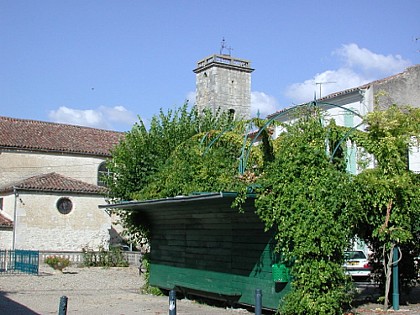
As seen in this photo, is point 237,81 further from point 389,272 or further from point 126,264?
point 389,272

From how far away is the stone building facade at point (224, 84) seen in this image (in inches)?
1740

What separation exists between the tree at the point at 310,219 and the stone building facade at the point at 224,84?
3203 cm

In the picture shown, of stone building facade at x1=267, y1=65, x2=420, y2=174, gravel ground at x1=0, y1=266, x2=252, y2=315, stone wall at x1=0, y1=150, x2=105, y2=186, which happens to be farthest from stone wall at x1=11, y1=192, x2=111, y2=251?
stone building facade at x1=267, y1=65, x2=420, y2=174

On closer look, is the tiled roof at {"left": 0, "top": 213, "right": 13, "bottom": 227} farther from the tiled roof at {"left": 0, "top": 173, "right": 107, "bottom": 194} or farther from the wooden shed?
the wooden shed

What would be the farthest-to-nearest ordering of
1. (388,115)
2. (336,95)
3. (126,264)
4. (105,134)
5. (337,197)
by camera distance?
(105,134) → (126,264) → (336,95) → (388,115) → (337,197)

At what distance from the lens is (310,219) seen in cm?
1126

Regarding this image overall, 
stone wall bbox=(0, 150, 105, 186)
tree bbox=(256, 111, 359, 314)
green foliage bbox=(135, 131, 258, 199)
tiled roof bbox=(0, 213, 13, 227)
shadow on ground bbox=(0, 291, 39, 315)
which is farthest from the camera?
stone wall bbox=(0, 150, 105, 186)

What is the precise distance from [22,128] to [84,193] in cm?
736

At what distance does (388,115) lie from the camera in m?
13.3

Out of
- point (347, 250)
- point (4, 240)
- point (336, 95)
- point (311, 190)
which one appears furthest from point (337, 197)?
point (4, 240)

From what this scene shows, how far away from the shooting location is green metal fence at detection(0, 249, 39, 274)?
26891 millimetres

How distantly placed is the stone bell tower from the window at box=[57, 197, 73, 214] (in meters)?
12.5

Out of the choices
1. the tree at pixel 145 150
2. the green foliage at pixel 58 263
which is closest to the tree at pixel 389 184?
the tree at pixel 145 150

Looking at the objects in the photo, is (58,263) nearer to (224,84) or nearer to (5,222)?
(5,222)
